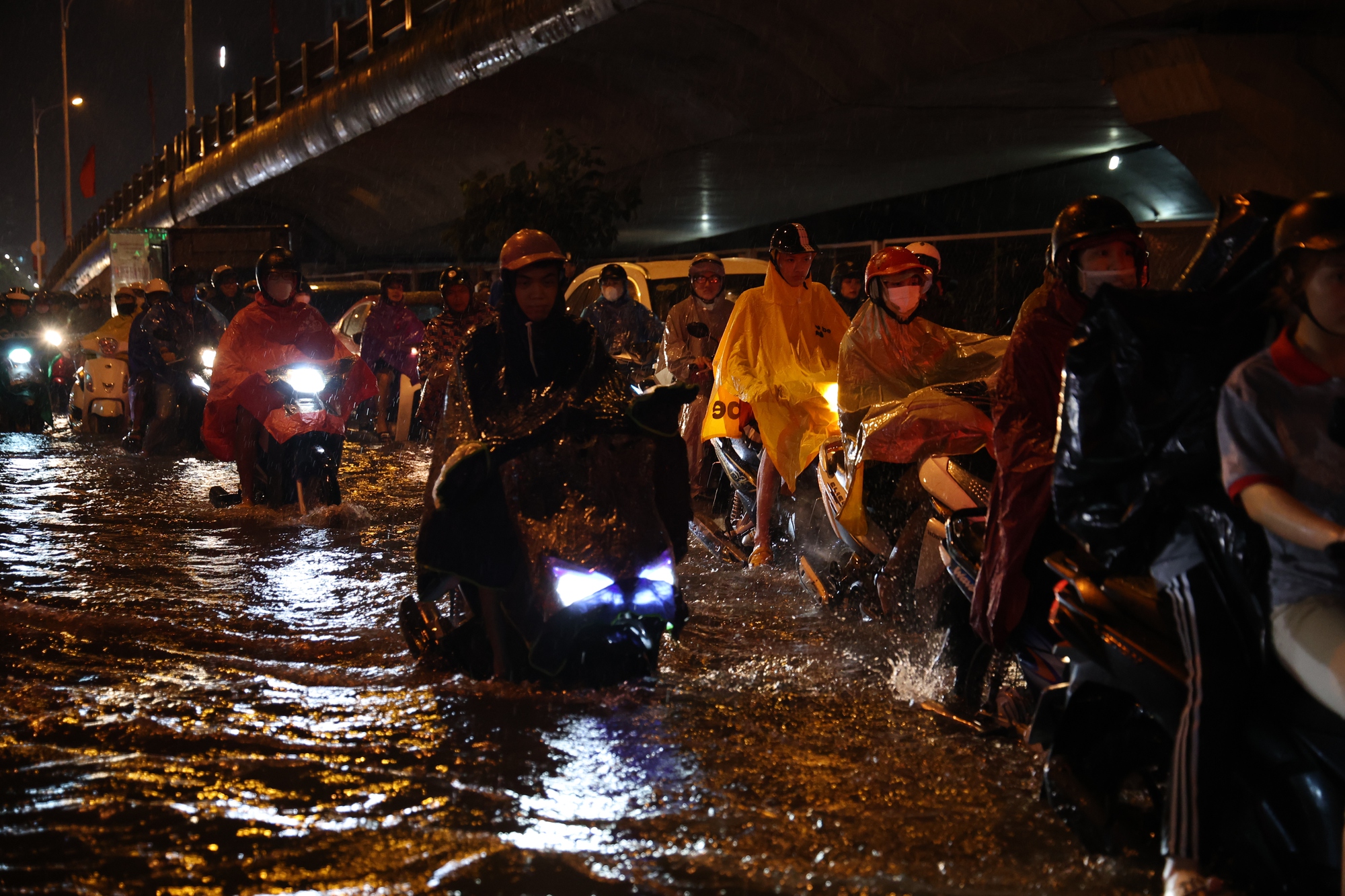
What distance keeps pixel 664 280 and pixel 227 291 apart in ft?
15.9

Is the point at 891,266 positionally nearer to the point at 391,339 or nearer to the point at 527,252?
the point at 527,252

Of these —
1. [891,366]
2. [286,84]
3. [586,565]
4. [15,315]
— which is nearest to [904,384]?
[891,366]

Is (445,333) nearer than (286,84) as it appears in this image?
Yes

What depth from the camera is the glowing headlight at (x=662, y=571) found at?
4.70m

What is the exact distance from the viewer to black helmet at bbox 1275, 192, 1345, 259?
283cm

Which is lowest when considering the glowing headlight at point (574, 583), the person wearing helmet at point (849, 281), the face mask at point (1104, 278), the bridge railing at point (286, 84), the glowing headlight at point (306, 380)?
the glowing headlight at point (574, 583)

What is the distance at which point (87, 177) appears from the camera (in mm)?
64500

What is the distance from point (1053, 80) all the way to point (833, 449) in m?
12.8

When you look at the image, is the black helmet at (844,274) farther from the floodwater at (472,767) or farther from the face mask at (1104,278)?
the face mask at (1104,278)

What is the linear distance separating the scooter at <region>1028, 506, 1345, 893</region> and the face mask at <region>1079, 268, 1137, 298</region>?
95cm

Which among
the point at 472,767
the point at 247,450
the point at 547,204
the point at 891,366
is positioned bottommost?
the point at 472,767

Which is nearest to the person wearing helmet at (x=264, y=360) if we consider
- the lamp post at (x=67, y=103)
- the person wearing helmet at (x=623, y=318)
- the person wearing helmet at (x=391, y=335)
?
the person wearing helmet at (x=623, y=318)

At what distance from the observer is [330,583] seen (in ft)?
24.3

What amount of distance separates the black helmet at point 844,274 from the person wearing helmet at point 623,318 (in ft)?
5.74
